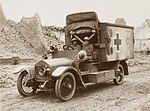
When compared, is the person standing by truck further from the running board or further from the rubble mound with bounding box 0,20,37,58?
the rubble mound with bounding box 0,20,37,58

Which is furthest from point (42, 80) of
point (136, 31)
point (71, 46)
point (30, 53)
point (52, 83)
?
point (136, 31)

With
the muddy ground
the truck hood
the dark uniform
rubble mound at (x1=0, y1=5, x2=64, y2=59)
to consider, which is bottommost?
the muddy ground

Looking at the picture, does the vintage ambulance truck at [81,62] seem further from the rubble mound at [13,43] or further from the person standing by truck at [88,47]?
the rubble mound at [13,43]

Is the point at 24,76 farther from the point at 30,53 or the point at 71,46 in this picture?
the point at 30,53

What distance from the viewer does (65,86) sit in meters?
8.98

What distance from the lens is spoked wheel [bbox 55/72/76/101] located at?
28.4 feet

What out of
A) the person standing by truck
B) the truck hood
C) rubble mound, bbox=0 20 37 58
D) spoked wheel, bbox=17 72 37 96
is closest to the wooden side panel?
the person standing by truck

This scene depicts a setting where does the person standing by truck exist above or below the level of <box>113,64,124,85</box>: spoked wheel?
above

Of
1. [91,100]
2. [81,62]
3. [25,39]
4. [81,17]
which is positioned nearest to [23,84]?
[81,62]

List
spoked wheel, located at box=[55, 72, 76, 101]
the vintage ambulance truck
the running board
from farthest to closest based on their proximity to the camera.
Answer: the running board
the vintage ambulance truck
spoked wheel, located at box=[55, 72, 76, 101]

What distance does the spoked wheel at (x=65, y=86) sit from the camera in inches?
341

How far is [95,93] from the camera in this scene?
33.3 feet

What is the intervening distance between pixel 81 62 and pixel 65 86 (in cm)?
136

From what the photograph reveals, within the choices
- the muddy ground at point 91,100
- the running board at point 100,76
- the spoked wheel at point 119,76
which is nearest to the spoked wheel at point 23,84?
the muddy ground at point 91,100
